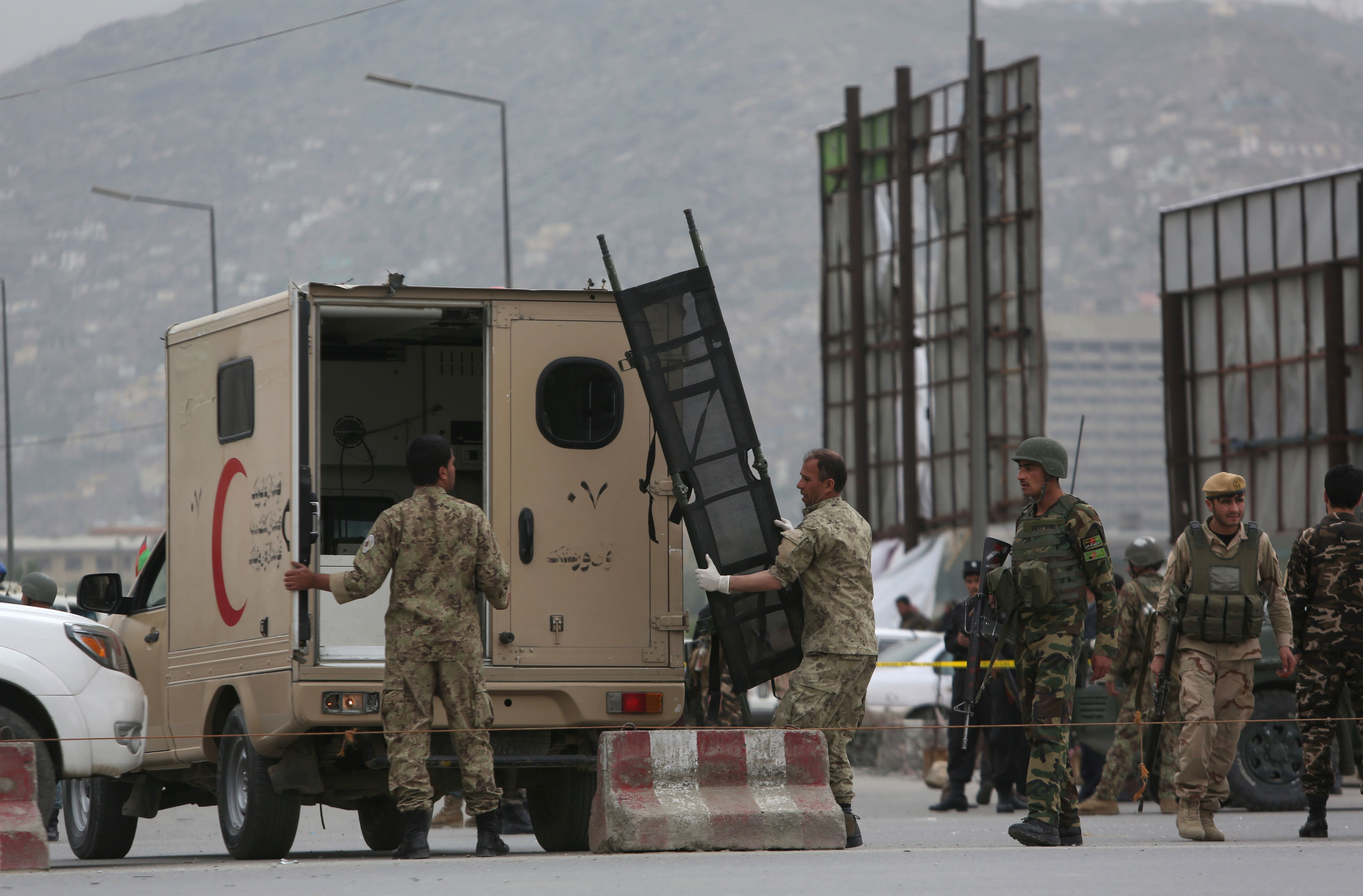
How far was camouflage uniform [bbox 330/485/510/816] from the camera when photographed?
8.98 metres

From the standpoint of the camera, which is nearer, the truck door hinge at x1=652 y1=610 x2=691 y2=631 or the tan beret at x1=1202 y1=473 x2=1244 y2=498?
the truck door hinge at x1=652 y1=610 x2=691 y2=631

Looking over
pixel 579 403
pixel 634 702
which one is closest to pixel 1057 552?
pixel 634 702

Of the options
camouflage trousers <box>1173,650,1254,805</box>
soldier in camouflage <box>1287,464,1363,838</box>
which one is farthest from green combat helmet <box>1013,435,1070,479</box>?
soldier in camouflage <box>1287,464,1363,838</box>

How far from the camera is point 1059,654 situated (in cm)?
923

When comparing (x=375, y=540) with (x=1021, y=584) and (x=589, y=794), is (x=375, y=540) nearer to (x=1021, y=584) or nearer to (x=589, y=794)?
(x=589, y=794)

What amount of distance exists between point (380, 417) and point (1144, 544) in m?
5.59

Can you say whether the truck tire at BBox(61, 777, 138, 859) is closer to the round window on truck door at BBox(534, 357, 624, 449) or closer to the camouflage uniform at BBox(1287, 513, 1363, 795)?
the round window on truck door at BBox(534, 357, 624, 449)

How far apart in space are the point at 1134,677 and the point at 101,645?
7.29 metres

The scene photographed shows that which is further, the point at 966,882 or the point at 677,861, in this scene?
the point at 677,861

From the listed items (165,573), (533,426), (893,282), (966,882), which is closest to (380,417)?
(165,573)

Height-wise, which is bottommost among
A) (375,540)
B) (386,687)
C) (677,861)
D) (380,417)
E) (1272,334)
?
(677,861)

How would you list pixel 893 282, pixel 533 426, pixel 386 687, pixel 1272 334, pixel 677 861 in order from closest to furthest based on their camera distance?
pixel 677 861 < pixel 386 687 < pixel 533 426 < pixel 1272 334 < pixel 893 282

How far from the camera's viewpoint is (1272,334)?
30.6 meters

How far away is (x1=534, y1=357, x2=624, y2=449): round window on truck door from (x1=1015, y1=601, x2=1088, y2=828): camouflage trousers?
88.0 inches
